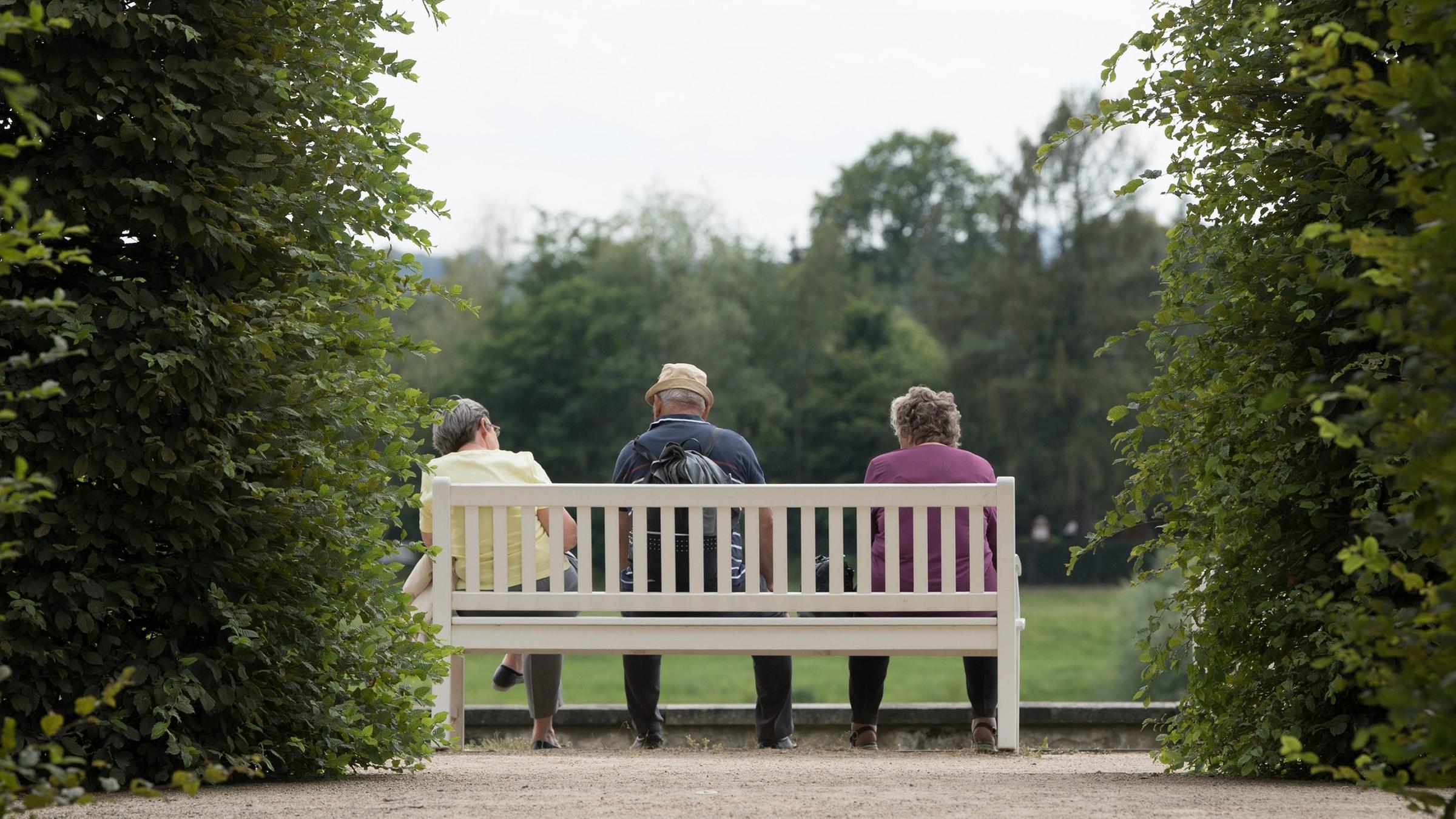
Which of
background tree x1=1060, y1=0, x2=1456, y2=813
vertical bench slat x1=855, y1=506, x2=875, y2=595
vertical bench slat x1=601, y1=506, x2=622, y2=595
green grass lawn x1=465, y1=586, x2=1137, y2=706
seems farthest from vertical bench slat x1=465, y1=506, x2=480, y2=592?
green grass lawn x1=465, y1=586, x2=1137, y2=706

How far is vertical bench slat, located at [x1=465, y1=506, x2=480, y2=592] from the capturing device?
6.85m

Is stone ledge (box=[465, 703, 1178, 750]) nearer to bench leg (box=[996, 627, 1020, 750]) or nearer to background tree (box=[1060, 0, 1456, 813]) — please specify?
bench leg (box=[996, 627, 1020, 750])

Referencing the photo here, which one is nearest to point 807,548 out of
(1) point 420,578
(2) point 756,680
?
(2) point 756,680

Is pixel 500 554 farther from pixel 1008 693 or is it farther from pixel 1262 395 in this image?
pixel 1262 395

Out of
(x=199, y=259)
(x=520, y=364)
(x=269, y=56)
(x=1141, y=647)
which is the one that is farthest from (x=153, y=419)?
(x=520, y=364)

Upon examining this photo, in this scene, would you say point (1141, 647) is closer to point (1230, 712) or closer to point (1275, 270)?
point (1230, 712)

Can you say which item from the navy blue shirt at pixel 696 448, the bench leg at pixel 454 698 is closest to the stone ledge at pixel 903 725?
the bench leg at pixel 454 698

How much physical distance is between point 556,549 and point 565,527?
0.49m

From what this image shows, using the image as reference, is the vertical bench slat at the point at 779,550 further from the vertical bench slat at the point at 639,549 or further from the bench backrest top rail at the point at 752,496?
the vertical bench slat at the point at 639,549

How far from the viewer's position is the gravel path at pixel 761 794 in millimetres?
4227

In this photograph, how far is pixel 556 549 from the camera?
6781 millimetres

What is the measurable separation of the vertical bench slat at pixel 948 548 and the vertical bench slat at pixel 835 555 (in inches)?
16.2

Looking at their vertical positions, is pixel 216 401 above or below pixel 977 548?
above

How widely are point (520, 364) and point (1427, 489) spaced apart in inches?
2997
